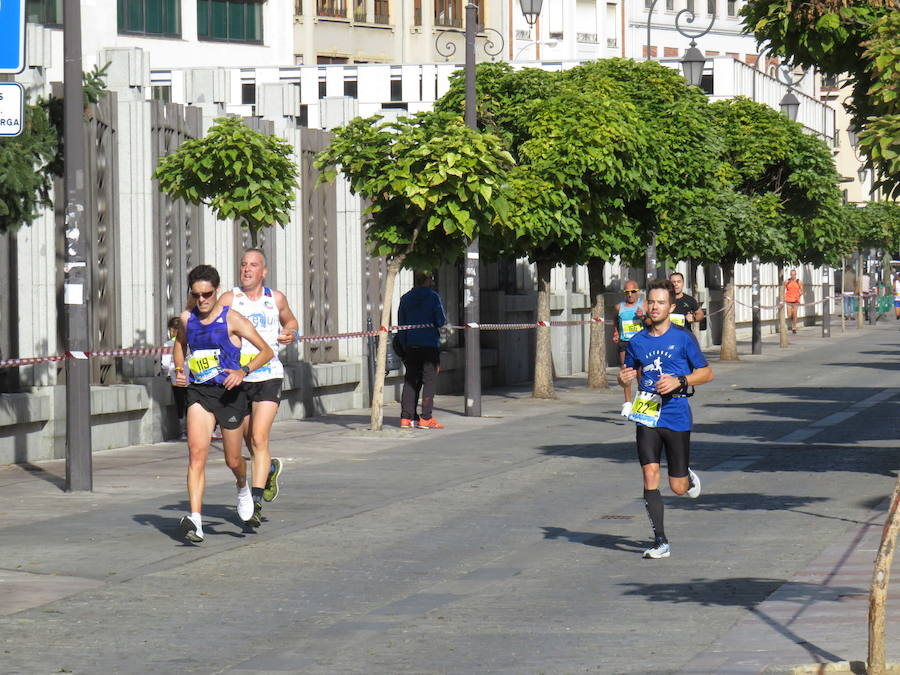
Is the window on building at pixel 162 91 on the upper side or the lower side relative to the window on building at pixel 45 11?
lower

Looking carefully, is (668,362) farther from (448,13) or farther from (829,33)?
(448,13)

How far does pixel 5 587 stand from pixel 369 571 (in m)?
2.05

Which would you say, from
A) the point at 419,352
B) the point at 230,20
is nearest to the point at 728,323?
the point at 419,352

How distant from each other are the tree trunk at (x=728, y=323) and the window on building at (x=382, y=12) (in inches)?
1420

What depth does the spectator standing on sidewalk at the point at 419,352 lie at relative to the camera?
71.4 ft

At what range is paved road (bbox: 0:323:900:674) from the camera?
26.3 ft

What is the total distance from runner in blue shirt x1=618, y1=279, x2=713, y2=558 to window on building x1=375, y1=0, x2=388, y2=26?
64.5 metres

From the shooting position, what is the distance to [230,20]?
5391 centimetres

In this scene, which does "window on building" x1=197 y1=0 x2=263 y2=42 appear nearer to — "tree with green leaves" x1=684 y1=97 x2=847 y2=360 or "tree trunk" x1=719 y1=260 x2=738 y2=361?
"tree with green leaves" x1=684 y1=97 x2=847 y2=360

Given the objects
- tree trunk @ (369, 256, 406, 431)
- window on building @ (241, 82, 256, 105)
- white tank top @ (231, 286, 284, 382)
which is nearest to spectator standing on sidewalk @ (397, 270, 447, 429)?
tree trunk @ (369, 256, 406, 431)

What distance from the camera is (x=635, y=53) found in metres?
87.2

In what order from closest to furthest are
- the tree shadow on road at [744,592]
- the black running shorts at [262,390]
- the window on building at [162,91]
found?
the tree shadow on road at [744,592] < the black running shorts at [262,390] < the window on building at [162,91]

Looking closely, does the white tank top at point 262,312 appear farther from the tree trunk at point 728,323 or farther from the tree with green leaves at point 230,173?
the tree trunk at point 728,323

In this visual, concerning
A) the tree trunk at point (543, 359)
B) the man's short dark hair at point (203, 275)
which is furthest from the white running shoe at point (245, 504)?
the tree trunk at point (543, 359)
